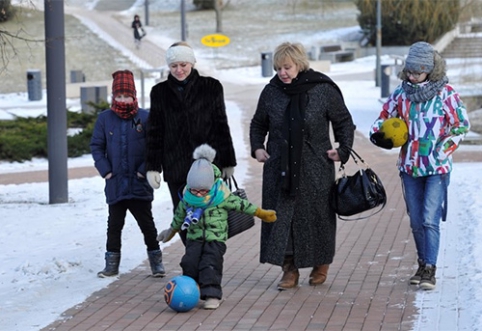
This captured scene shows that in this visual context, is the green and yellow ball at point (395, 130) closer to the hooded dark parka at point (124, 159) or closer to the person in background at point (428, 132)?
the person in background at point (428, 132)

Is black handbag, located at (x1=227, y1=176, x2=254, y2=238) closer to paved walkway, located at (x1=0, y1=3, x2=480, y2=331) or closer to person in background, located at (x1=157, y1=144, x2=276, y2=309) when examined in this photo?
person in background, located at (x1=157, y1=144, x2=276, y2=309)

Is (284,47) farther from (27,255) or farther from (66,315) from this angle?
(27,255)

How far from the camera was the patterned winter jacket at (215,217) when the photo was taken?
7.31m

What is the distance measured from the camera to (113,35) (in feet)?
180

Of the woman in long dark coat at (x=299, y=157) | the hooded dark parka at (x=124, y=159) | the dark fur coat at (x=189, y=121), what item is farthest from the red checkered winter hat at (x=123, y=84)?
the woman in long dark coat at (x=299, y=157)

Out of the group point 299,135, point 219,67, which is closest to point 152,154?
point 299,135

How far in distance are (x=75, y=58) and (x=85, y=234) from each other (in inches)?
1483

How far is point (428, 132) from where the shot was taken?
7.64 metres

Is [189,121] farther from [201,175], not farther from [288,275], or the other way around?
[288,275]

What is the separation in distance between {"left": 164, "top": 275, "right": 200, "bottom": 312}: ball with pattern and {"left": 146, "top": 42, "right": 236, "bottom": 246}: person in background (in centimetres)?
70

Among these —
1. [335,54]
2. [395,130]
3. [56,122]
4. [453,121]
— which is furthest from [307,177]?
[335,54]

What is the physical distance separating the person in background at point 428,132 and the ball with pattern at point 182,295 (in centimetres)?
168

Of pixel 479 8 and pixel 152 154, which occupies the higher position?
pixel 479 8

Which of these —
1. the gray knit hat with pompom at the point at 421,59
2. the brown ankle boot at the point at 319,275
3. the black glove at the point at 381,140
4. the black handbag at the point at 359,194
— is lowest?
the brown ankle boot at the point at 319,275
